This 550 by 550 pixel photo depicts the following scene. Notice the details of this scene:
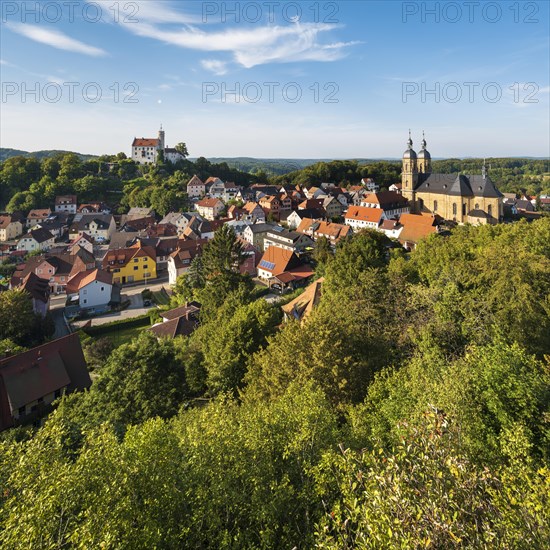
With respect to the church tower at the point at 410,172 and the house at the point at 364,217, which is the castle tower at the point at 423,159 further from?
the house at the point at 364,217

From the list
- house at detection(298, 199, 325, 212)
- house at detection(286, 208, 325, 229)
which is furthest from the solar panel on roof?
house at detection(298, 199, 325, 212)

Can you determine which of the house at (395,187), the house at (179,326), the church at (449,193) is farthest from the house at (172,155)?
the house at (179,326)

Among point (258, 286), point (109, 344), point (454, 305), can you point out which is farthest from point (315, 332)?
point (258, 286)

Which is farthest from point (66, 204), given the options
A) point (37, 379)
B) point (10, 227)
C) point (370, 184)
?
point (370, 184)

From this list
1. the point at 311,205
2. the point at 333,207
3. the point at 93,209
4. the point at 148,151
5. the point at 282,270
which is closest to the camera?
the point at 282,270

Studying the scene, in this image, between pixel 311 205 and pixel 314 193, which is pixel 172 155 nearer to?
pixel 314 193

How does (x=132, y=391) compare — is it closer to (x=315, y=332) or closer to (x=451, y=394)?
(x=315, y=332)
